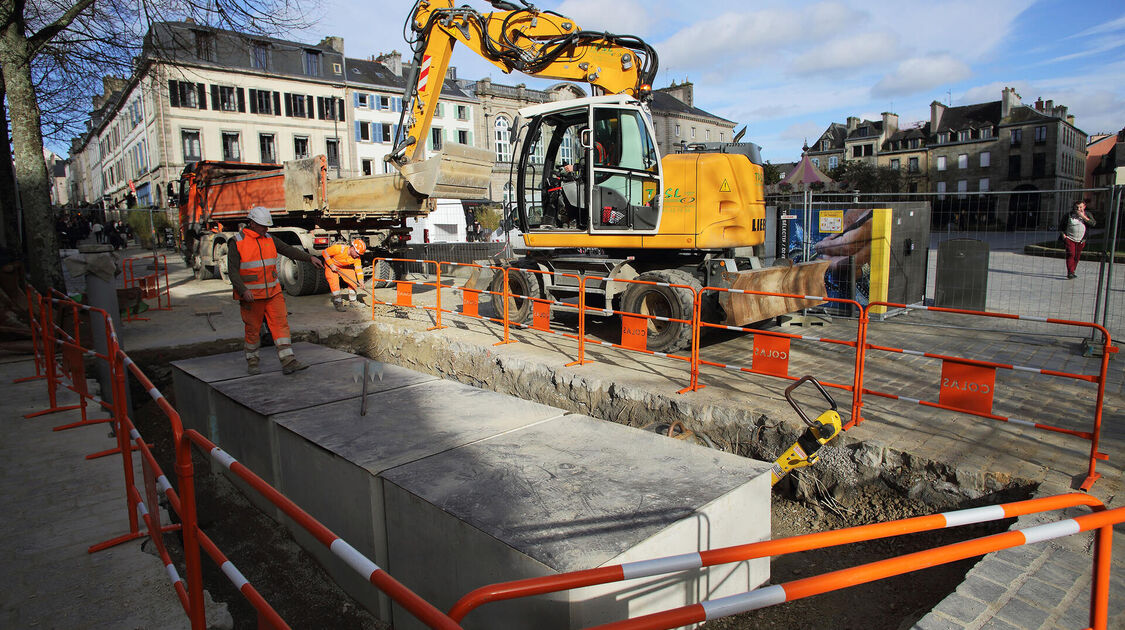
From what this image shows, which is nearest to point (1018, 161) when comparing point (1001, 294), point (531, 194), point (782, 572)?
point (1001, 294)

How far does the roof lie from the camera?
5438 cm

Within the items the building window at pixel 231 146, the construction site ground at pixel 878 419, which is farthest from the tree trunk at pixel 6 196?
the building window at pixel 231 146

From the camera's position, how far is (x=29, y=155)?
31.3 ft

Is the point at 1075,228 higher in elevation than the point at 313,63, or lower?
lower

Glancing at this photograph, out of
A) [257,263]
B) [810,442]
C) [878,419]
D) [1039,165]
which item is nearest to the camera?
[810,442]

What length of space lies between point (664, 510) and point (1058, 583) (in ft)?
6.62

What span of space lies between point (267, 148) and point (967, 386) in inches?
1881

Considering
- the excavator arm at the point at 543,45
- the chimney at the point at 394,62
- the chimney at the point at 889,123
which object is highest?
the chimney at the point at 394,62

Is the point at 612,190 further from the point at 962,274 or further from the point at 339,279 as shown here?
the point at 339,279

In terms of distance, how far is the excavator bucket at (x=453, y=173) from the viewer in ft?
39.1

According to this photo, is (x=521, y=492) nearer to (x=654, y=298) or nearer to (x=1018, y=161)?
(x=654, y=298)

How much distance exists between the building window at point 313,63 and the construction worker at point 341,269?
39.3 metres

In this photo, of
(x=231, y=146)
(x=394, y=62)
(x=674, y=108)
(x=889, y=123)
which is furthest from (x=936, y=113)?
(x=231, y=146)

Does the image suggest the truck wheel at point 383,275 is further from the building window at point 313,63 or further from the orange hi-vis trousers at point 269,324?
the building window at point 313,63
